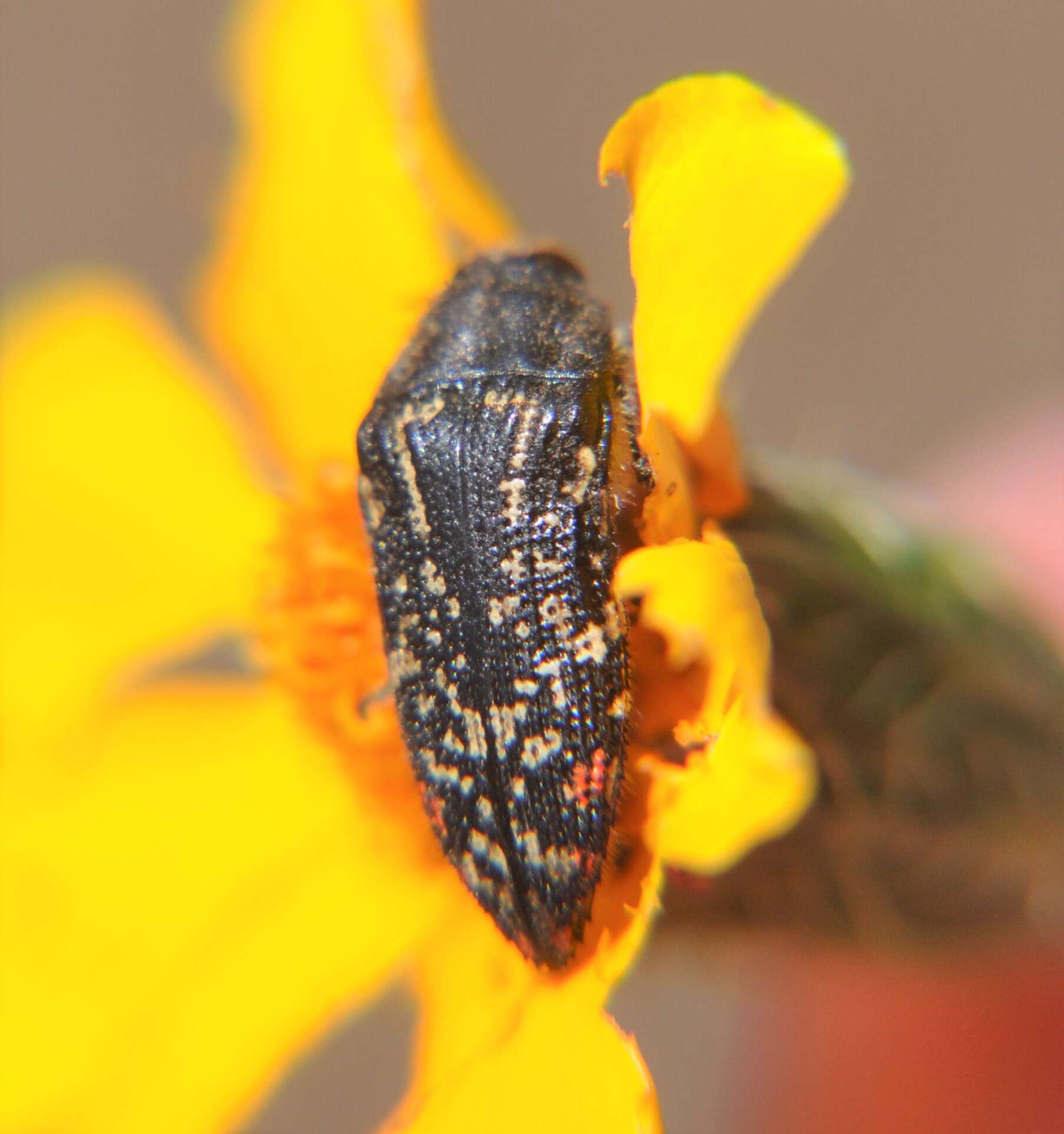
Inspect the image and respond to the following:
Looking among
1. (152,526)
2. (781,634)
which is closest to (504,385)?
(781,634)

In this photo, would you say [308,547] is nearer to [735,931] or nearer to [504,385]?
[504,385]

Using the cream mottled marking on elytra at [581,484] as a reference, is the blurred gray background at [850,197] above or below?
below

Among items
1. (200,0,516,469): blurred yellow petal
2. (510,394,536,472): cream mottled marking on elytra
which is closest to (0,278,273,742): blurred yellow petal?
(200,0,516,469): blurred yellow petal

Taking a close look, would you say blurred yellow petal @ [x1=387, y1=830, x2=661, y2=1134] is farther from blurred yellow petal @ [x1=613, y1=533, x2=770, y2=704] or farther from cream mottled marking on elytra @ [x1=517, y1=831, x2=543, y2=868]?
blurred yellow petal @ [x1=613, y1=533, x2=770, y2=704]

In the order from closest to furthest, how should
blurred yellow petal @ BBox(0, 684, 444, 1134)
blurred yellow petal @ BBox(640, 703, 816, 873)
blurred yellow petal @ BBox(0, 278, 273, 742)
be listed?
blurred yellow petal @ BBox(640, 703, 816, 873) → blurred yellow petal @ BBox(0, 684, 444, 1134) → blurred yellow petal @ BBox(0, 278, 273, 742)

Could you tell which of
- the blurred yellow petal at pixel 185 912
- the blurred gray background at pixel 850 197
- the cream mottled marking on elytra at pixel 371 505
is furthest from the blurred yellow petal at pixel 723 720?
the blurred gray background at pixel 850 197

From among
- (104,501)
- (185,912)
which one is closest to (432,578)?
(185,912)

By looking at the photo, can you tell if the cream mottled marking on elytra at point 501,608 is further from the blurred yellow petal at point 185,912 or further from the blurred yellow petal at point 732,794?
the blurred yellow petal at point 185,912
